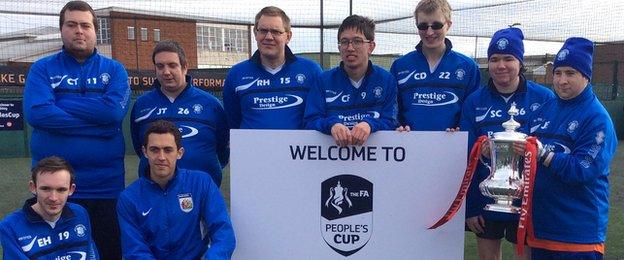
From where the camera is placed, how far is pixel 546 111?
2.80 m

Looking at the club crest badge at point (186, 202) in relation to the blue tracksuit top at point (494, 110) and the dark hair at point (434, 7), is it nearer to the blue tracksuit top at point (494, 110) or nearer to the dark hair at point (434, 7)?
the blue tracksuit top at point (494, 110)

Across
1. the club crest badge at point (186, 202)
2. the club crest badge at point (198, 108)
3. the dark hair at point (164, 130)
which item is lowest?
the club crest badge at point (186, 202)

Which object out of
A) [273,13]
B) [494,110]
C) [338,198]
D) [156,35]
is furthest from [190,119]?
[156,35]

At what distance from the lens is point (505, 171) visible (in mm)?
2508

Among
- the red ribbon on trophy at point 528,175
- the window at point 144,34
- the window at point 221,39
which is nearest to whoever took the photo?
the red ribbon on trophy at point 528,175

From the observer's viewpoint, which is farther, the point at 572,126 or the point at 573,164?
the point at 572,126

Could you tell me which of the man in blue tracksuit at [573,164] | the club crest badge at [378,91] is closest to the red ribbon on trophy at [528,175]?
the man in blue tracksuit at [573,164]

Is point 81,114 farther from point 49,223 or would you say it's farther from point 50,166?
point 49,223

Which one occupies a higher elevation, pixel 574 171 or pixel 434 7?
pixel 434 7

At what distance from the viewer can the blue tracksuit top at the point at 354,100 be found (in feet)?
9.86

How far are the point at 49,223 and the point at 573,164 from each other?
2.65m

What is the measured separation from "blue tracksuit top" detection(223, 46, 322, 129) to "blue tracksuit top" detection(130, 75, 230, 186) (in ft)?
0.63

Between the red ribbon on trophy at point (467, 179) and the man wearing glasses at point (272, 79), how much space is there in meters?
1.00

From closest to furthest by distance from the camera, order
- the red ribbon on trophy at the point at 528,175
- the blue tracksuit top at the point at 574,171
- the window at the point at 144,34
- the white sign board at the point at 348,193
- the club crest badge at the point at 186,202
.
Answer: the red ribbon on trophy at the point at 528,175 → the blue tracksuit top at the point at 574,171 → the white sign board at the point at 348,193 → the club crest badge at the point at 186,202 → the window at the point at 144,34
